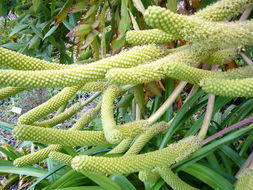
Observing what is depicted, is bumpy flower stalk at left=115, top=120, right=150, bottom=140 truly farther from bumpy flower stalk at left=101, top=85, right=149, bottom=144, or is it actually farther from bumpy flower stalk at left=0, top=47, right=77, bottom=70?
bumpy flower stalk at left=0, top=47, right=77, bottom=70

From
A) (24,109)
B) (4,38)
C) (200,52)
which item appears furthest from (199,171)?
(24,109)

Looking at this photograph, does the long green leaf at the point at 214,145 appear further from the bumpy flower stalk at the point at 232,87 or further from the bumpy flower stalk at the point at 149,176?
the bumpy flower stalk at the point at 232,87

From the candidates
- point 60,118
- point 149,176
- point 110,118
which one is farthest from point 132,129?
point 60,118

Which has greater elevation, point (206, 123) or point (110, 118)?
point (110, 118)

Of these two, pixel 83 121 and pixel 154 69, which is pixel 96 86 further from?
pixel 154 69

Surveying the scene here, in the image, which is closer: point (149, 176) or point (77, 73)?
point (77, 73)
